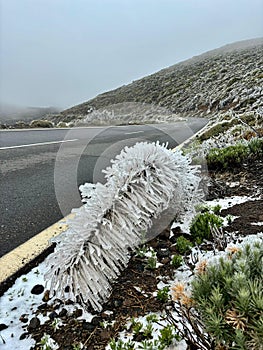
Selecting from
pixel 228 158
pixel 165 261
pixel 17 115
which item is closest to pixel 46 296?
pixel 165 261

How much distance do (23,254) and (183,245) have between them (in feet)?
3.58

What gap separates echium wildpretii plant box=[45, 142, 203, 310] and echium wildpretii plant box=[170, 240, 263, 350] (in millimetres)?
591

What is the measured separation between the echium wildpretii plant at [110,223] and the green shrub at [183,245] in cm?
29

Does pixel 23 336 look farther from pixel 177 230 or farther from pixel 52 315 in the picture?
pixel 177 230

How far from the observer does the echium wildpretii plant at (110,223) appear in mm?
1874

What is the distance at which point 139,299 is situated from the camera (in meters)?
1.98

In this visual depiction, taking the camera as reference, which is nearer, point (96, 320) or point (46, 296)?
point (96, 320)

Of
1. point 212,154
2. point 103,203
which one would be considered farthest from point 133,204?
point 212,154

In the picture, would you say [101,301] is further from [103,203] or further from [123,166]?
[123,166]

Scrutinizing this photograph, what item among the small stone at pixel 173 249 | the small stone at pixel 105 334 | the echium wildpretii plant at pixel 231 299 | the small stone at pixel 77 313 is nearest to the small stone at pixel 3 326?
the small stone at pixel 77 313

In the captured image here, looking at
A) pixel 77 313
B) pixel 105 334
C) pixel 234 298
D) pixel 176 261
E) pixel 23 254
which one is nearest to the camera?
pixel 234 298

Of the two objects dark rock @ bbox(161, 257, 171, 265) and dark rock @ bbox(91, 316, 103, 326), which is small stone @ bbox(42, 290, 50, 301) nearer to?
dark rock @ bbox(91, 316, 103, 326)

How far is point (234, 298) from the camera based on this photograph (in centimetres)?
127

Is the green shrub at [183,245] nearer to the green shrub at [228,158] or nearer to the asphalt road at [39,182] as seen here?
the asphalt road at [39,182]
